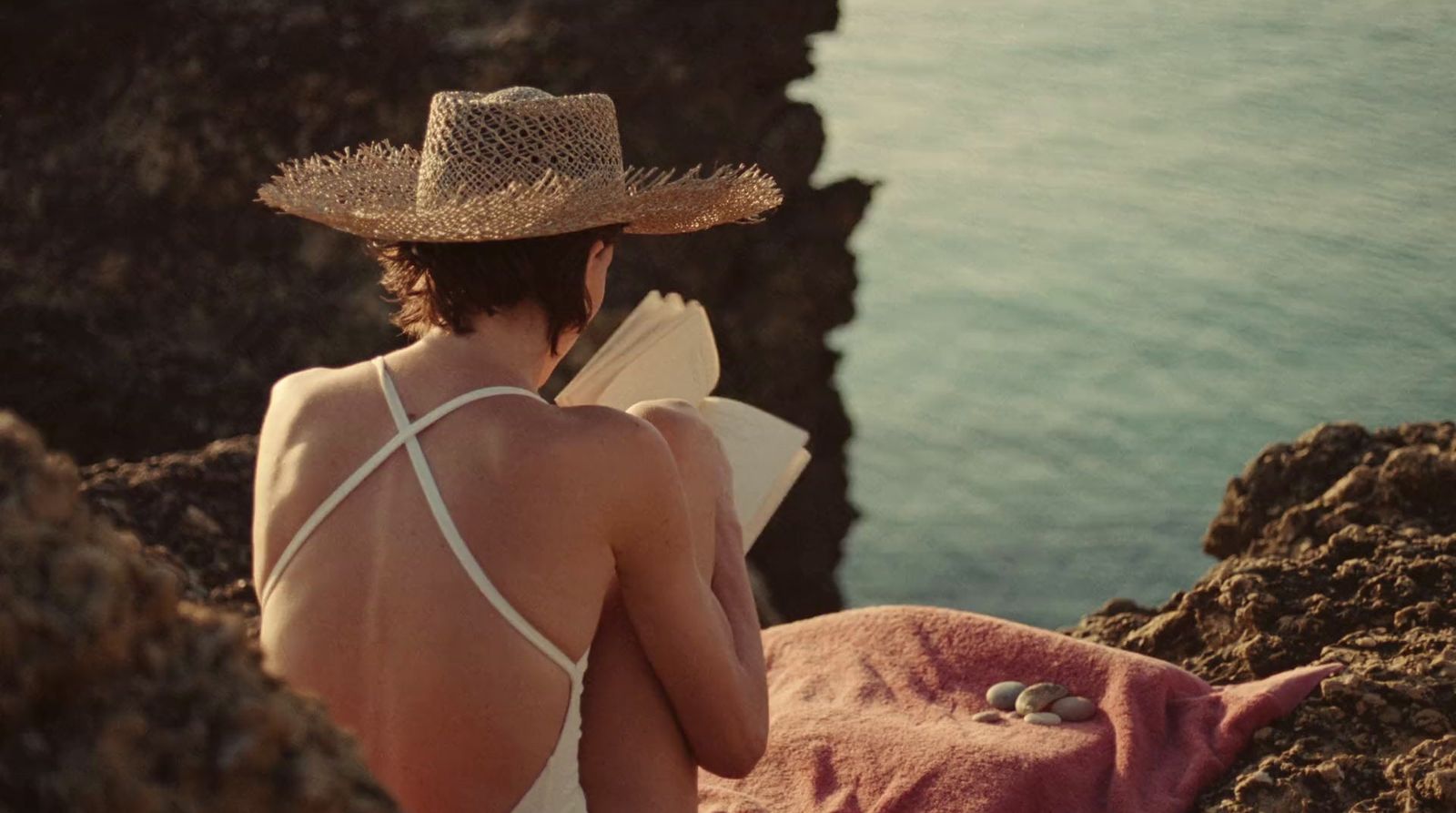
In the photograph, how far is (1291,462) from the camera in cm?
464

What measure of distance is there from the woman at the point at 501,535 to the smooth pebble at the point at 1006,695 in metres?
1.12

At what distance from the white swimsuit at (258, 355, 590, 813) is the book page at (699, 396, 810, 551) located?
38.2 inches

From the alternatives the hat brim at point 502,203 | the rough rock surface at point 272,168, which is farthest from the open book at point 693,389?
the rough rock surface at point 272,168

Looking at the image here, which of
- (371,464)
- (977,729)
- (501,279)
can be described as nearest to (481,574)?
(371,464)

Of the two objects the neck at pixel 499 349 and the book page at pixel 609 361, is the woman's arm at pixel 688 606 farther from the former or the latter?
the book page at pixel 609 361

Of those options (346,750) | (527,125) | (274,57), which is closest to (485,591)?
(527,125)

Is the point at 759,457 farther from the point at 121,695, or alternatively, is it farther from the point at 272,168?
the point at 272,168

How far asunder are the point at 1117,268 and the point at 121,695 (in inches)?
383

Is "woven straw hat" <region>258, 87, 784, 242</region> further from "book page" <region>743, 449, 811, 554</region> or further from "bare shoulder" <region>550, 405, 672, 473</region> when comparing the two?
"book page" <region>743, 449, 811, 554</region>

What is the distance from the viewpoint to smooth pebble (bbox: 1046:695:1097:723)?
3.52 meters

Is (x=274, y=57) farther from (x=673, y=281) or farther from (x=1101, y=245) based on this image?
(x=1101, y=245)

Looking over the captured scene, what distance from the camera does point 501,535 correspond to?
2.29 m

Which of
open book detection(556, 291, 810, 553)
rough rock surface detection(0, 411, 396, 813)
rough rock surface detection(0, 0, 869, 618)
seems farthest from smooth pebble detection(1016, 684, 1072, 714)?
rough rock surface detection(0, 0, 869, 618)

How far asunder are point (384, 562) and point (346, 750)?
3.90ft
